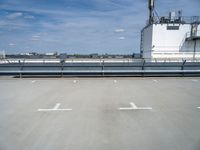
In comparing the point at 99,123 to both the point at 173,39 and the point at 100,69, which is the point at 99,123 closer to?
the point at 100,69

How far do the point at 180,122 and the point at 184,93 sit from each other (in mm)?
4229

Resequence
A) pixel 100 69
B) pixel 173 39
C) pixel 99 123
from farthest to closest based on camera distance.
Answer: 1. pixel 173 39
2. pixel 100 69
3. pixel 99 123

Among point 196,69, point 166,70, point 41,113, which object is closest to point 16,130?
point 41,113

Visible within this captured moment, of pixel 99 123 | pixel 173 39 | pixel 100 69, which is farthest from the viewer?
pixel 173 39

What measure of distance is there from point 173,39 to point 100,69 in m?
28.0

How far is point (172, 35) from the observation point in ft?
124

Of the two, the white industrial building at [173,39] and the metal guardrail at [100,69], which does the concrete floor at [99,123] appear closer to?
the metal guardrail at [100,69]

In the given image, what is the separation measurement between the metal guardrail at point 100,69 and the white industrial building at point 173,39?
2271cm

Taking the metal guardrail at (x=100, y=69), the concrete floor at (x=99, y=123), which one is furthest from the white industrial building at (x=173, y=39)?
the concrete floor at (x=99, y=123)

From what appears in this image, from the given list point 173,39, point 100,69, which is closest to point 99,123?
point 100,69

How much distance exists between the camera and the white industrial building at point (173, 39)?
37.2m

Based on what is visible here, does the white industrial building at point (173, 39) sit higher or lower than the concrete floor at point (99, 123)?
higher

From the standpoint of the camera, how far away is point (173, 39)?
38.0 m

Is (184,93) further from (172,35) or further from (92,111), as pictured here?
(172,35)
